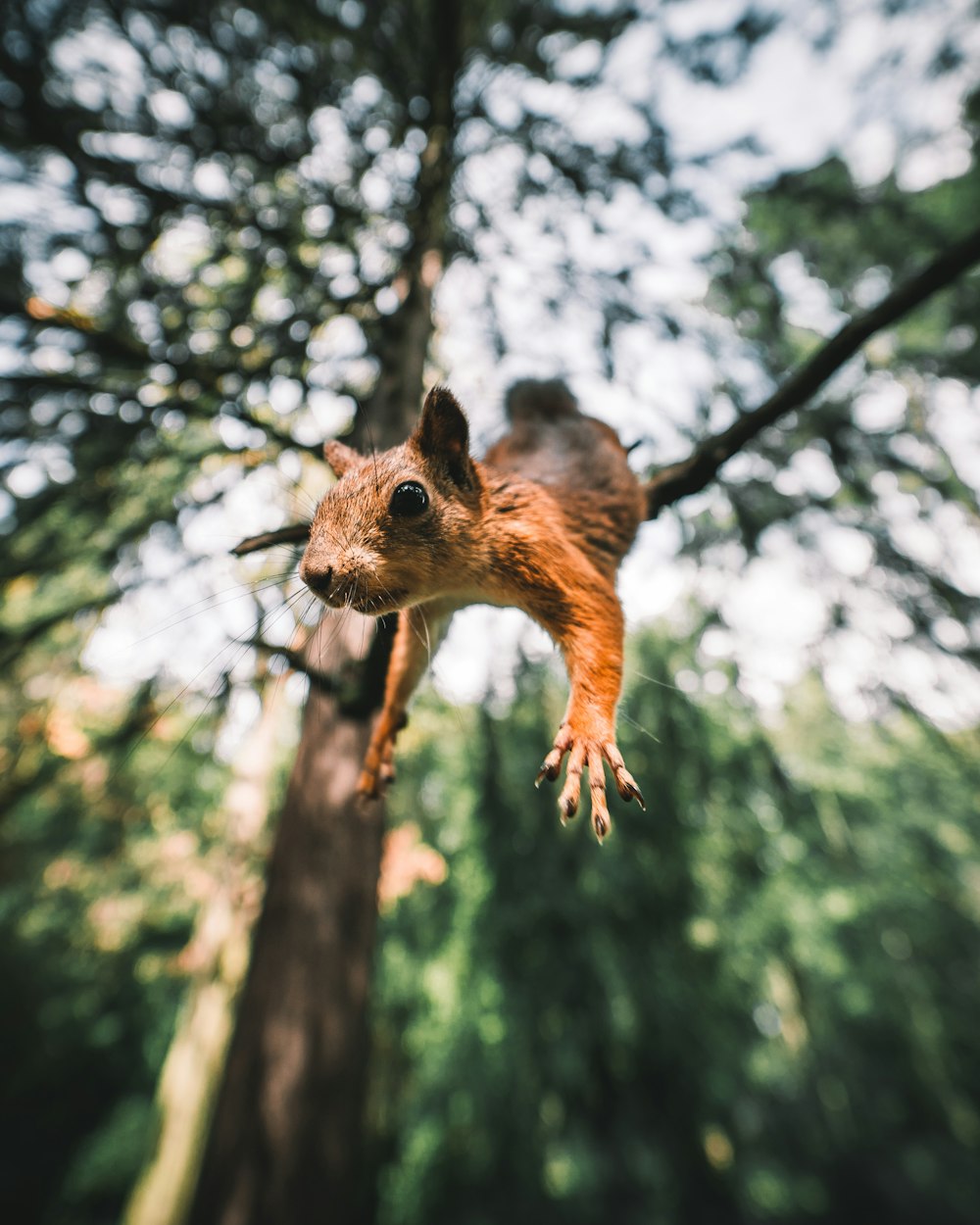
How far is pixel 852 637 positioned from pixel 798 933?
1531 centimetres

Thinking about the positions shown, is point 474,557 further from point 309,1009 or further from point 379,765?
point 309,1009

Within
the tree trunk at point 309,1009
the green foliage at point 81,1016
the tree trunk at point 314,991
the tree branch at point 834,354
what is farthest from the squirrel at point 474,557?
the green foliage at point 81,1016

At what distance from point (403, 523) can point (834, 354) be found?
1.20 metres

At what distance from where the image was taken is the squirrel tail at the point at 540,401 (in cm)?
264

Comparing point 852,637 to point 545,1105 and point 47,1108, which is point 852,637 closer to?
point 545,1105

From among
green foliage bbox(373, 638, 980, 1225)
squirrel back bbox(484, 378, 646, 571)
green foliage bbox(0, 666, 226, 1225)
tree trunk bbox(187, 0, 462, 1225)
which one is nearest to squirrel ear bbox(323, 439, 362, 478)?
squirrel back bbox(484, 378, 646, 571)

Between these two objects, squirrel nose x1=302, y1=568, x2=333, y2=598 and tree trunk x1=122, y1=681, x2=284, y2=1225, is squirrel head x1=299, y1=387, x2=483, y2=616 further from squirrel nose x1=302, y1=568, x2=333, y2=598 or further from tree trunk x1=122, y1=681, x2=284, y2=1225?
tree trunk x1=122, y1=681, x2=284, y2=1225

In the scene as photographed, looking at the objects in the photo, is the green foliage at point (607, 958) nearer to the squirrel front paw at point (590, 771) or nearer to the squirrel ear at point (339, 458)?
the squirrel front paw at point (590, 771)

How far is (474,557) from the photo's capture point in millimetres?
1388

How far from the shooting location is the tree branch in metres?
1.47

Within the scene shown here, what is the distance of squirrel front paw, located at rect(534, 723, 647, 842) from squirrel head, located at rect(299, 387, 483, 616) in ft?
1.45

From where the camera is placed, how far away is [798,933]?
1537 cm

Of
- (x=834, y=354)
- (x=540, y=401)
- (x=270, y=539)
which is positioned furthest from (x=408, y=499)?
(x=540, y=401)

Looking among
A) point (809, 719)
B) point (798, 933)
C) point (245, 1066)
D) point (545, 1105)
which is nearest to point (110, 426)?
point (245, 1066)
